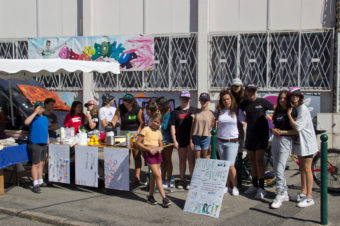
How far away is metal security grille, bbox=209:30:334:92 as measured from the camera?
38.3ft

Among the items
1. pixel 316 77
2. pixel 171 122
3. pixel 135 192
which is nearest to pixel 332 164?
pixel 171 122

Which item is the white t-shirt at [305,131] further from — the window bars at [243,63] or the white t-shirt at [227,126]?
the window bars at [243,63]

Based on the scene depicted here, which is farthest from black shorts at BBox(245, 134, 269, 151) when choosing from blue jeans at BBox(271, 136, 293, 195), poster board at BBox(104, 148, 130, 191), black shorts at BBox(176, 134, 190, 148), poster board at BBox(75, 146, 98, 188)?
poster board at BBox(75, 146, 98, 188)

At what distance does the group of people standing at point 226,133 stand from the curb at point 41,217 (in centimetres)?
110

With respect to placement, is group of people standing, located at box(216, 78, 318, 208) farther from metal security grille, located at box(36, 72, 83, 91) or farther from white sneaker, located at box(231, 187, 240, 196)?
metal security grille, located at box(36, 72, 83, 91)

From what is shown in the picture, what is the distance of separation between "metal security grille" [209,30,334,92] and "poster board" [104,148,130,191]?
5962 mm

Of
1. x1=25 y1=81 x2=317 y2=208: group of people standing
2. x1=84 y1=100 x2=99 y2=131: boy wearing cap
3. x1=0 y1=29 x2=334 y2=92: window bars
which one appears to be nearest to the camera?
x1=25 y1=81 x2=317 y2=208: group of people standing

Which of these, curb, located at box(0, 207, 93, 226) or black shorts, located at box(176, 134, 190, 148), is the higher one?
black shorts, located at box(176, 134, 190, 148)

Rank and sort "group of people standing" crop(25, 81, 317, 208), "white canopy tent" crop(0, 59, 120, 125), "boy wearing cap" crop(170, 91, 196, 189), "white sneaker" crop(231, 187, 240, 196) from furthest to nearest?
"white canopy tent" crop(0, 59, 120, 125) → "boy wearing cap" crop(170, 91, 196, 189) → "white sneaker" crop(231, 187, 240, 196) → "group of people standing" crop(25, 81, 317, 208)

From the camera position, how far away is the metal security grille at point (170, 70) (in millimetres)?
12797

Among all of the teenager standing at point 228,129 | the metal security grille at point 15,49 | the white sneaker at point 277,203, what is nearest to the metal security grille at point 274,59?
the teenager standing at point 228,129

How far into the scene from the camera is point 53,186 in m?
7.85

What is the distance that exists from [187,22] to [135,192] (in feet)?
23.4

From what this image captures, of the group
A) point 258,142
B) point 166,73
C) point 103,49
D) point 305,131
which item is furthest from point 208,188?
point 103,49
